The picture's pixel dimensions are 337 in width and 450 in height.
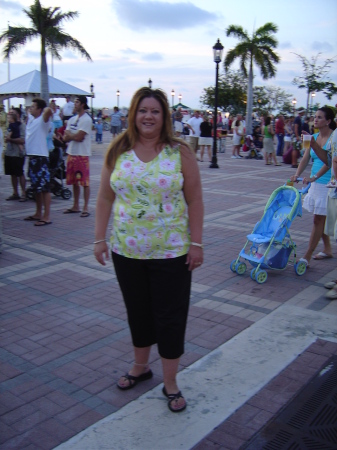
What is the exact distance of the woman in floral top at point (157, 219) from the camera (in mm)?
2859

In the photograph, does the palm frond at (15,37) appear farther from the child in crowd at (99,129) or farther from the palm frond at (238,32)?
the palm frond at (238,32)

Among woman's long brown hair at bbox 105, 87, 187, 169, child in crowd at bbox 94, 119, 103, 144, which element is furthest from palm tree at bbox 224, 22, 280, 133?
woman's long brown hair at bbox 105, 87, 187, 169

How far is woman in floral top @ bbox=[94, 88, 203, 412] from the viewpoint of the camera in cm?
286

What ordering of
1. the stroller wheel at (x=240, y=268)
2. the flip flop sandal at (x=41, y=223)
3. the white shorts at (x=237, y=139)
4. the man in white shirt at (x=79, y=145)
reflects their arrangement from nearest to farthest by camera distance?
the stroller wheel at (x=240, y=268), the flip flop sandal at (x=41, y=223), the man in white shirt at (x=79, y=145), the white shorts at (x=237, y=139)

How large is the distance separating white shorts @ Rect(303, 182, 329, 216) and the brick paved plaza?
75 centimetres

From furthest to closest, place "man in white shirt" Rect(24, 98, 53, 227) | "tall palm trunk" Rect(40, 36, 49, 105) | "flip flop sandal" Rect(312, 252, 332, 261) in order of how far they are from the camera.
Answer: "tall palm trunk" Rect(40, 36, 49, 105) < "man in white shirt" Rect(24, 98, 53, 227) < "flip flop sandal" Rect(312, 252, 332, 261)

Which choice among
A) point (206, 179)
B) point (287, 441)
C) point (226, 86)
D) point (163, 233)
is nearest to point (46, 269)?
point (163, 233)

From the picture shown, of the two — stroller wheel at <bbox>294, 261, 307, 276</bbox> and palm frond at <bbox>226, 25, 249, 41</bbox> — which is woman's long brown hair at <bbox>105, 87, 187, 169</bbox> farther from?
palm frond at <bbox>226, 25, 249, 41</bbox>

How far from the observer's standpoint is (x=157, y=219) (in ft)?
9.38

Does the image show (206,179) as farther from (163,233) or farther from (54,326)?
(163,233)

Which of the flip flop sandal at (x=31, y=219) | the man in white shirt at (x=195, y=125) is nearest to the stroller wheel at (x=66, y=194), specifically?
the flip flop sandal at (x=31, y=219)

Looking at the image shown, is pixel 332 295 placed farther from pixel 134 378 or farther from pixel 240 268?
pixel 134 378

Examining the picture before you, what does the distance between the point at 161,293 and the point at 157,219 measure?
450 millimetres

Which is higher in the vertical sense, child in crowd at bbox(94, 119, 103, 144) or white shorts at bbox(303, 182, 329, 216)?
child in crowd at bbox(94, 119, 103, 144)
